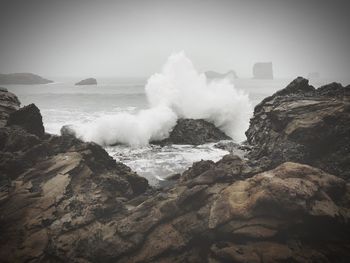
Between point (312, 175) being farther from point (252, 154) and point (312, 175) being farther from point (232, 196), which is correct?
point (252, 154)

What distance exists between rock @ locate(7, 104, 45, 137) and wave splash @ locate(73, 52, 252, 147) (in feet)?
18.0

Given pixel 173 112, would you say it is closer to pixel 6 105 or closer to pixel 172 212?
pixel 6 105

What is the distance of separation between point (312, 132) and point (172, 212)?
7.66 metres

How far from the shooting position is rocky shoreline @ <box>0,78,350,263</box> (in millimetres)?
6152

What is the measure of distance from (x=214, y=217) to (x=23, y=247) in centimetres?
482

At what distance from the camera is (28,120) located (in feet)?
45.7

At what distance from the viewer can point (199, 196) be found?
306 inches

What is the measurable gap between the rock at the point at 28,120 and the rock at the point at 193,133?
825 cm

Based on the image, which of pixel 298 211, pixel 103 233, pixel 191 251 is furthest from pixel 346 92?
pixel 103 233

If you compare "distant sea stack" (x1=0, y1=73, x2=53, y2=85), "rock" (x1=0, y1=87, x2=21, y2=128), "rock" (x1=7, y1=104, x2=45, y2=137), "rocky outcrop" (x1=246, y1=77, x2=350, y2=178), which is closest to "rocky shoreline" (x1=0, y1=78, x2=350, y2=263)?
"rocky outcrop" (x1=246, y1=77, x2=350, y2=178)

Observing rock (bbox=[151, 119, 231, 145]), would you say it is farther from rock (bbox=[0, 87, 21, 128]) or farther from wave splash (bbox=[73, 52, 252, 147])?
rock (bbox=[0, 87, 21, 128])

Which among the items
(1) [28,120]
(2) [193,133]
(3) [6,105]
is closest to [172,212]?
(1) [28,120]

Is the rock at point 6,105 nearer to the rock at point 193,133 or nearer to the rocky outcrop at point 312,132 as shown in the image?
the rock at point 193,133

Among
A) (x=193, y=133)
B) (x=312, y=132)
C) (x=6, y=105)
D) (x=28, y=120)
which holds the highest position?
(x=6, y=105)
